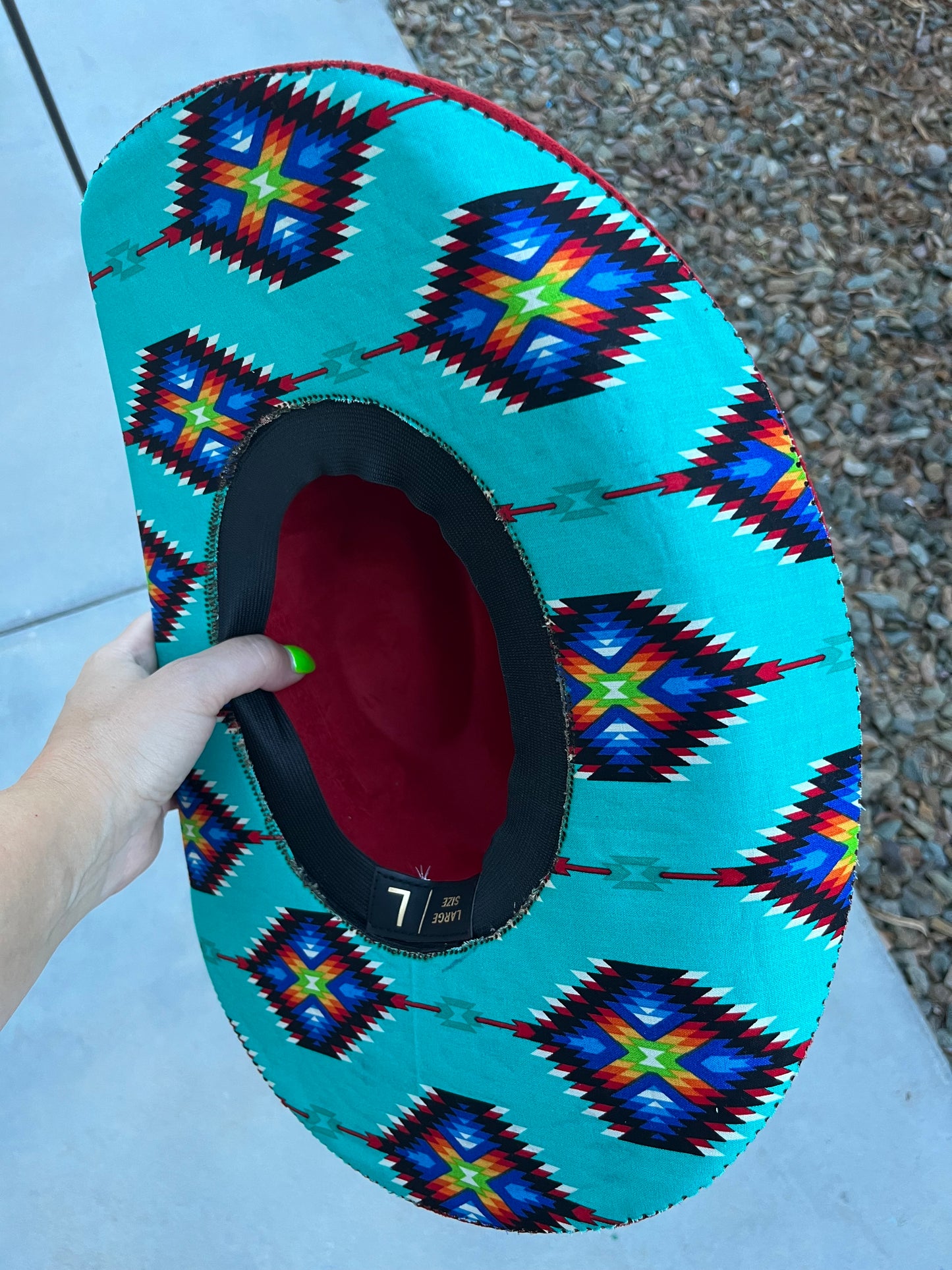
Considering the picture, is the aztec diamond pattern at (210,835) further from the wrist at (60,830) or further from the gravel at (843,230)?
the gravel at (843,230)

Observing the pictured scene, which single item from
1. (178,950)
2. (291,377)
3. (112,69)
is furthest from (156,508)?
(112,69)

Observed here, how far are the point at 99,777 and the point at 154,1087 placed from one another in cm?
78

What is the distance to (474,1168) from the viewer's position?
67cm

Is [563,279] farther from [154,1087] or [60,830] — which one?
[154,1087]

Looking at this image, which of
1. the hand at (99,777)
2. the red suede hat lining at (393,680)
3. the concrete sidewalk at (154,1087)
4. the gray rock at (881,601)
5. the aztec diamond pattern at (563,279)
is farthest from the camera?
the gray rock at (881,601)

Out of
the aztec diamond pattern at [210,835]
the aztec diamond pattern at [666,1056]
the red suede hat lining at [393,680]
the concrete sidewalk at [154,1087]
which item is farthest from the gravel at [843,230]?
the aztec diamond pattern at [210,835]

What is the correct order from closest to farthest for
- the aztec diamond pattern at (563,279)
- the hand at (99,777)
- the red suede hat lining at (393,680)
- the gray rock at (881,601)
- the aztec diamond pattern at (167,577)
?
1. the aztec diamond pattern at (563,279)
2. the hand at (99,777)
3. the aztec diamond pattern at (167,577)
4. the red suede hat lining at (393,680)
5. the gray rock at (881,601)

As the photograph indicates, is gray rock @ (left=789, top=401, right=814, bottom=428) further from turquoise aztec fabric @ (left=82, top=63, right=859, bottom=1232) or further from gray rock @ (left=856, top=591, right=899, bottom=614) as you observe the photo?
turquoise aztec fabric @ (left=82, top=63, right=859, bottom=1232)

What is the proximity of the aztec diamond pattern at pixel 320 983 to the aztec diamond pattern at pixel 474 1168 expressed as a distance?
0.22 feet

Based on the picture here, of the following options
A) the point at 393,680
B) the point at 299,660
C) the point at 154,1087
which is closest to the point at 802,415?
the point at 393,680

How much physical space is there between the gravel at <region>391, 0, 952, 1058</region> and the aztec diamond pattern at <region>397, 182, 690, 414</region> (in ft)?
3.09

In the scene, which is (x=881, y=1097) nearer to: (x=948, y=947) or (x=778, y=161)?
(x=948, y=947)

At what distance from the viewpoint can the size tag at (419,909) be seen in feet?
2.26

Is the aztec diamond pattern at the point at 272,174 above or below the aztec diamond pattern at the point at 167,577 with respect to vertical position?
above
